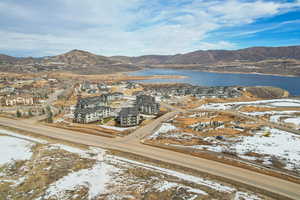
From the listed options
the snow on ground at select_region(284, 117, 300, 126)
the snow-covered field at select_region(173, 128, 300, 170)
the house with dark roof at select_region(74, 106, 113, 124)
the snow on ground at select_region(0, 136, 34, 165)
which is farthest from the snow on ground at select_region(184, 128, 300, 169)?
the house with dark roof at select_region(74, 106, 113, 124)

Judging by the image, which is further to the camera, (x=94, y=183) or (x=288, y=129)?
(x=288, y=129)

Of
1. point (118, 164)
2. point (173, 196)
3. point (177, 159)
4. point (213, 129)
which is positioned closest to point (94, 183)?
point (118, 164)

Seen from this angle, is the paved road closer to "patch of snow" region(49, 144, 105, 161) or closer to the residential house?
"patch of snow" region(49, 144, 105, 161)

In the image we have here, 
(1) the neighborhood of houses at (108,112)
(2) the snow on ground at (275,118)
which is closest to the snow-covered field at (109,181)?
(1) the neighborhood of houses at (108,112)

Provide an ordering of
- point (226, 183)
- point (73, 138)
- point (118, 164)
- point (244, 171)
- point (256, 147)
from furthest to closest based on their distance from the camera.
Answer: point (73, 138) < point (256, 147) < point (118, 164) < point (244, 171) < point (226, 183)

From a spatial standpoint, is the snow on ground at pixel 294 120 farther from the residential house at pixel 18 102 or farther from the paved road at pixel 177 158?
the residential house at pixel 18 102

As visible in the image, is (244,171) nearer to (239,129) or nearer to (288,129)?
(239,129)
